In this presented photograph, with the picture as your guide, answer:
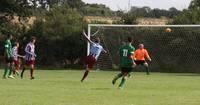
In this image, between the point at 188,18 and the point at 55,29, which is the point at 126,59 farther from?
the point at 55,29

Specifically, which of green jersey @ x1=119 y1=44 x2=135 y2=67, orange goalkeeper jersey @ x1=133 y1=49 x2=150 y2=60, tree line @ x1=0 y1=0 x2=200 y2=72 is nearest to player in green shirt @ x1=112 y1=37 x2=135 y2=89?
green jersey @ x1=119 y1=44 x2=135 y2=67

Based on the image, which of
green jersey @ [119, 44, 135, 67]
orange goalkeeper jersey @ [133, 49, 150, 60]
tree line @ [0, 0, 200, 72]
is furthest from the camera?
tree line @ [0, 0, 200, 72]

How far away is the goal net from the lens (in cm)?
4494

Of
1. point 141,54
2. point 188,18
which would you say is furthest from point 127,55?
point 188,18

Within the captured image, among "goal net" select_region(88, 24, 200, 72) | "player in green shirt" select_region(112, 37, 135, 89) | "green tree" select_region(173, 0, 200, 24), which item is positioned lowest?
"goal net" select_region(88, 24, 200, 72)

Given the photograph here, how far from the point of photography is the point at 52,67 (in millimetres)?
50438

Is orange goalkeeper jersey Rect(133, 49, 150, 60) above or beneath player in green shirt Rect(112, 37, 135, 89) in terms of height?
beneath

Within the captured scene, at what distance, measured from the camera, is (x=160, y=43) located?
46.2m

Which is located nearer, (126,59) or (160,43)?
(126,59)

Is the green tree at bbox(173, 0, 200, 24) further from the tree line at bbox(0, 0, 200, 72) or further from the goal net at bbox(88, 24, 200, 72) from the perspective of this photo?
the goal net at bbox(88, 24, 200, 72)

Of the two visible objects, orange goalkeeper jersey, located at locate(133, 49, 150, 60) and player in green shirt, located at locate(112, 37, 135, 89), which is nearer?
player in green shirt, located at locate(112, 37, 135, 89)

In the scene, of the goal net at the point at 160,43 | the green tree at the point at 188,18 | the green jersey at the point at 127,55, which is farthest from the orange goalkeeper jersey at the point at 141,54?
the green tree at the point at 188,18

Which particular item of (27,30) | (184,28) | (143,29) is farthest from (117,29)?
(27,30)

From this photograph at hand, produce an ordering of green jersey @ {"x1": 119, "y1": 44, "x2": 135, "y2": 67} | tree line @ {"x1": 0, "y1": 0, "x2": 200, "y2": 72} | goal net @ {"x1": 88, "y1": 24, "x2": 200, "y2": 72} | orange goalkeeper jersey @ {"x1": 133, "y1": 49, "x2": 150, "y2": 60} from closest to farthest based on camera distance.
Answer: green jersey @ {"x1": 119, "y1": 44, "x2": 135, "y2": 67} < orange goalkeeper jersey @ {"x1": 133, "y1": 49, "x2": 150, "y2": 60} < goal net @ {"x1": 88, "y1": 24, "x2": 200, "y2": 72} < tree line @ {"x1": 0, "y1": 0, "x2": 200, "y2": 72}
